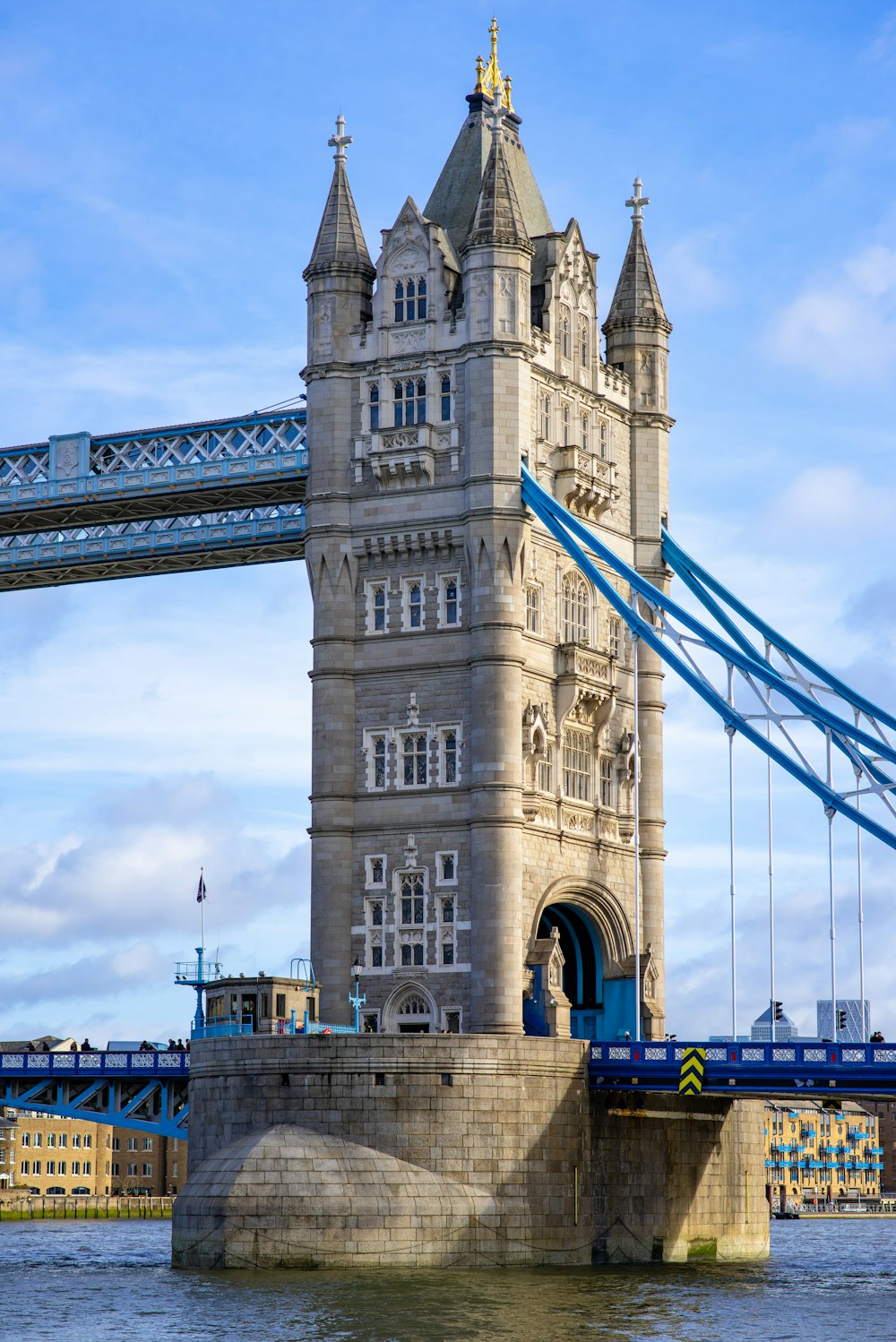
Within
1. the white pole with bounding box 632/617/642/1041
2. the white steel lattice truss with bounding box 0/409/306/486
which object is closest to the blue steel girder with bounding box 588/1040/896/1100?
the white pole with bounding box 632/617/642/1041

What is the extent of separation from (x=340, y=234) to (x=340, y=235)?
1.3 inches

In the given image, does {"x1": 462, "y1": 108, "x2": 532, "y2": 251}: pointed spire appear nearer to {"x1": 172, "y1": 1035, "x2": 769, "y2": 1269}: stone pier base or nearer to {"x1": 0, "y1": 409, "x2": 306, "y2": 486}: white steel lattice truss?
{"x1": 0, "y1": 409, "x2": 306, "y2": 486}: white steel lattice truss

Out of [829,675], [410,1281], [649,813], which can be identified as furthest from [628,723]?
[410,1281]

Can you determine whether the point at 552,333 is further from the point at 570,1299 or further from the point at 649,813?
the point at 570,1299

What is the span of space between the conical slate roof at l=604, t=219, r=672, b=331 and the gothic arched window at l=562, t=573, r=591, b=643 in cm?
1230

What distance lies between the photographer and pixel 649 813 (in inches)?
3467

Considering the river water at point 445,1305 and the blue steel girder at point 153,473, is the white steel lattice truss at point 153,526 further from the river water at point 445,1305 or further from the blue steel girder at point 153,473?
the river water at point 445,1305

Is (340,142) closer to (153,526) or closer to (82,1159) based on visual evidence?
(153,526)

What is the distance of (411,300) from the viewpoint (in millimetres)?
84562

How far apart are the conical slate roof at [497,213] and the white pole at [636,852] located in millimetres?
13778

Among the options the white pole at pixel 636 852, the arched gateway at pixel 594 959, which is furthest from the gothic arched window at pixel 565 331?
the arched gateway at pixel 594 959

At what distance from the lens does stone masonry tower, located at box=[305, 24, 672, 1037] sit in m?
79.8

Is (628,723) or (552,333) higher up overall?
(552,333)

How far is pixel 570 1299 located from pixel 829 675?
2598 cm
